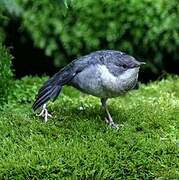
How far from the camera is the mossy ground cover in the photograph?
352 cm

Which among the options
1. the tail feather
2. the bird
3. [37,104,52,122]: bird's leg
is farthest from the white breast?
[37,104,52,122]: bird's leg

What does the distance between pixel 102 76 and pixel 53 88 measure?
431 millimetres

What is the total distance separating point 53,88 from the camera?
411 centimetres

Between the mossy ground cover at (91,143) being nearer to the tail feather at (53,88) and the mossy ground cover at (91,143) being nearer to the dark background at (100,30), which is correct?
the tail feather at (53,88)

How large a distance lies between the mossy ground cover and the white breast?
281 mm

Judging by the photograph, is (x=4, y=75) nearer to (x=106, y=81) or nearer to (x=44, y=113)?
(x=44, y=113)

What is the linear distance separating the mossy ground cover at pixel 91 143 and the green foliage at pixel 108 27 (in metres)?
1.41

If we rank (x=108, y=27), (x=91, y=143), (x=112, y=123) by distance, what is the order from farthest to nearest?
(x=108, y=27) < (x=112, y=123) < (x=91, y=143)

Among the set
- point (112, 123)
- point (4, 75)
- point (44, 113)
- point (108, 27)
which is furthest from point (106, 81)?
point (108, 27)

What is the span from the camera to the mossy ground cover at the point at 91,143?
138 inches

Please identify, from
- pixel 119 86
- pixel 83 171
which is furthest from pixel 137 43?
pixel 83 171

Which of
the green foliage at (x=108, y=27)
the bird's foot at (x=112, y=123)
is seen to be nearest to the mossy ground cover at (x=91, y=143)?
the bird's foot at (x=112, y=123)

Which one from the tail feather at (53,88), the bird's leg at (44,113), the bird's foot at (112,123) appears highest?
the tail feather at (53,88)

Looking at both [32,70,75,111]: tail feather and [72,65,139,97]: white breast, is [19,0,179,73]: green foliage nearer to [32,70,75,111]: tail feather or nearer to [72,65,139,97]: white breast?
[32,70,75,111]: tail feather
